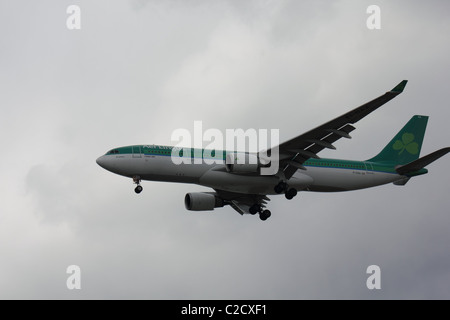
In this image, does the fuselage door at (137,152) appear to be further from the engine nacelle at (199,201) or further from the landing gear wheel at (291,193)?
the landing gear wheel at (291,193)

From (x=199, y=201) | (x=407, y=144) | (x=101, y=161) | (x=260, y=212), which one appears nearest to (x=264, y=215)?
(x=260, y=212)

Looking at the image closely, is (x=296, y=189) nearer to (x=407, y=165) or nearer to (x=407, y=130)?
(x=407, y=165)

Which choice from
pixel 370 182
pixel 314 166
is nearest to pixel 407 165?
pixel 370 182

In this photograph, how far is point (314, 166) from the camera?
194ft

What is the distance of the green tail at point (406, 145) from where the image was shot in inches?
2517

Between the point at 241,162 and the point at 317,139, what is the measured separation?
542cm

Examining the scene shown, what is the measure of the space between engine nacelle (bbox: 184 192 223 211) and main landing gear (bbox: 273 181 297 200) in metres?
6.44

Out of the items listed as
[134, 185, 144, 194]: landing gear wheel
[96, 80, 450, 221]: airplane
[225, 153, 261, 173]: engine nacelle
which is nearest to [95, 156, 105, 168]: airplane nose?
[96, 80, 450, 221]: airplane

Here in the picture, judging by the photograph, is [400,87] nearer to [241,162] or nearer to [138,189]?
[241,162]

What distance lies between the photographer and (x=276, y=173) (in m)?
57.2

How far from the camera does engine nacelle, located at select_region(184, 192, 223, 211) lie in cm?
6156

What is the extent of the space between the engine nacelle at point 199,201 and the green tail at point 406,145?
1325 cm

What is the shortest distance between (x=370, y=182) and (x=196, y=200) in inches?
526

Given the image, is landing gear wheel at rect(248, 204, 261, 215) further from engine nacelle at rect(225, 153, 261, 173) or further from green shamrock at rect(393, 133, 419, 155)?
green shamrock at rect(393, 133, 419, 155)
